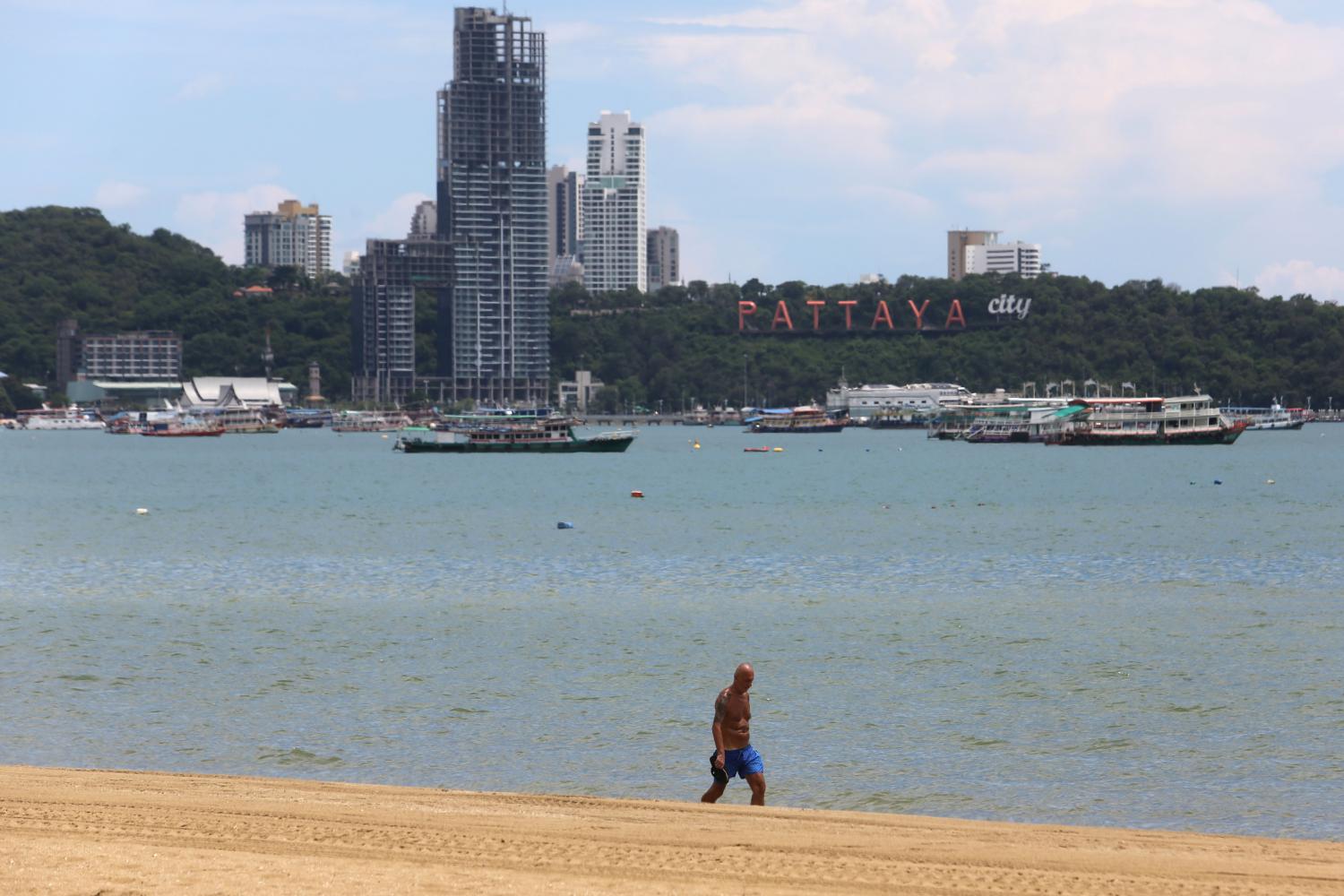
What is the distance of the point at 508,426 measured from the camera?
641ft

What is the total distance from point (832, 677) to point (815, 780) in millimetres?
9662

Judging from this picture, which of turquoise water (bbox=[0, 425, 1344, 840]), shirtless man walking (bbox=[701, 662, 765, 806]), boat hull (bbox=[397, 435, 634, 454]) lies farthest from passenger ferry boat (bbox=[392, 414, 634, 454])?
shirtless man walking (bbox=[701, 662, 765, 806])

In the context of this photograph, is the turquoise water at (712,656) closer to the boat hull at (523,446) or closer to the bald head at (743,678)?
the bald head at (743,678)

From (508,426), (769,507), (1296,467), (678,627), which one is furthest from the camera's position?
(508,426)

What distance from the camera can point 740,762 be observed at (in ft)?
69.7

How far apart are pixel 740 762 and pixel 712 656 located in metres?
16.9

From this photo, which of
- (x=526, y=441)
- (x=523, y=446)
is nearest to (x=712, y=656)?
(x=526, y=441)

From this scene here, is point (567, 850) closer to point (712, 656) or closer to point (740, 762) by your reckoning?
point (740, 762)

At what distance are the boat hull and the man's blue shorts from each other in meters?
168

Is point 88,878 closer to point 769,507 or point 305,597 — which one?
point 305,597

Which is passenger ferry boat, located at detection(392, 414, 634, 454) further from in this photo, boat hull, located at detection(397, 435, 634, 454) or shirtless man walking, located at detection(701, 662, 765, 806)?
shirtless man walking, located at detection(701, 662, 765, 806)

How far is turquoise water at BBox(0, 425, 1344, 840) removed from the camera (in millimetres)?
25906

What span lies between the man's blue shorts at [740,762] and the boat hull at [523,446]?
16809cm

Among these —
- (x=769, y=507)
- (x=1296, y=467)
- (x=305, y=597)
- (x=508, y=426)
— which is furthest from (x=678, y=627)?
(x=508, y=426)
